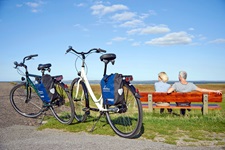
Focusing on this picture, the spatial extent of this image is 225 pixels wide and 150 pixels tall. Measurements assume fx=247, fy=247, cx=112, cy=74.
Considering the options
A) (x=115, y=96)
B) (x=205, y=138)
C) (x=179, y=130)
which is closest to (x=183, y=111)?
(x=179, y=130)

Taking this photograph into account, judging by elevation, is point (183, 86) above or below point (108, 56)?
below

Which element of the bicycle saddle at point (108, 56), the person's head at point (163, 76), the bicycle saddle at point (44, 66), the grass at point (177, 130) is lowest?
the grass at point (177, 130)

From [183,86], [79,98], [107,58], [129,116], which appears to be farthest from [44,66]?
[183,86]

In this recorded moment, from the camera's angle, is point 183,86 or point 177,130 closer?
point 177,130

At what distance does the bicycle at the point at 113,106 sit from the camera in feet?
15.8

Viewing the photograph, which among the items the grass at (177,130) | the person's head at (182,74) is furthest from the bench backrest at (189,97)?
the grass at (177,130)

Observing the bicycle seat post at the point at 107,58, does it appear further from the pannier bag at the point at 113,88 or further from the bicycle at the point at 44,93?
the bicycle at the point at 44,93

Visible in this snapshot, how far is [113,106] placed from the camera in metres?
5.71

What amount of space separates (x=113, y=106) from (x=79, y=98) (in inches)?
41.6

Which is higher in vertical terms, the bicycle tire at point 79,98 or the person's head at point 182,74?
the person's head at point 182,74

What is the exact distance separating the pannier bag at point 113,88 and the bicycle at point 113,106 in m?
0.12

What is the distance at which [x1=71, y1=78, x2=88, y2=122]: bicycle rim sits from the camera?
19.5 feet

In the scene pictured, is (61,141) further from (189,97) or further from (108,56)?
(189,97)

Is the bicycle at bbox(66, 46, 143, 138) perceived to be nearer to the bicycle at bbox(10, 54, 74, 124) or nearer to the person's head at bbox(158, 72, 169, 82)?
the bicycle at bbox(10, 54, 74, 124)
